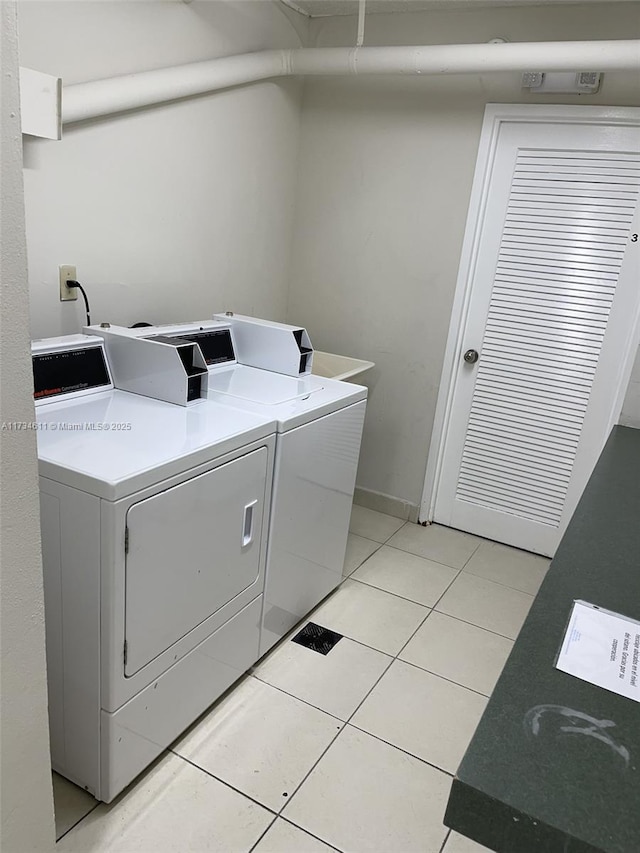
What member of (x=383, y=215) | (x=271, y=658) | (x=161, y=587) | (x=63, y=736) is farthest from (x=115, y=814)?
(x=383, y=215)

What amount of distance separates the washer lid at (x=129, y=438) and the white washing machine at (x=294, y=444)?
0.15 m

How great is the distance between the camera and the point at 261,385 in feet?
7.63

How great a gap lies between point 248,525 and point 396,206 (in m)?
2.06

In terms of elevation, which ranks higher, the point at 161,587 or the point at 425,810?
the point at 161,587

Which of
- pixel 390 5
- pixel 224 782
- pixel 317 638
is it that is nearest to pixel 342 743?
pixel 224 782

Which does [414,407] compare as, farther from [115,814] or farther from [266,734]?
[115,814]

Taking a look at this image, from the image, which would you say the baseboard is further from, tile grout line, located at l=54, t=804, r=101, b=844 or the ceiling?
the ceiling

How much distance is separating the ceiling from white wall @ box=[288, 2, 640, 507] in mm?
42

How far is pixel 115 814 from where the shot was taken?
1.65 metres

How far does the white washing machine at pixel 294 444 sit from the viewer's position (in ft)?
6.82

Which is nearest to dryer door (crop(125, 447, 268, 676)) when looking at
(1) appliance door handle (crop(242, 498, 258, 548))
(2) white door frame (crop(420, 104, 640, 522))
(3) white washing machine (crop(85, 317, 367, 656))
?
(1) appliance door handle (crop(242, 498, 258, 548))

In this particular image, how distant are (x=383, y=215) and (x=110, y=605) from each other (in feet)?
8.30

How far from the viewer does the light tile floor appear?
5.37ft

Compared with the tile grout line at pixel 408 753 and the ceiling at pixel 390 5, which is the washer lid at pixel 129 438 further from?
the ceiling at pixel 390 5
